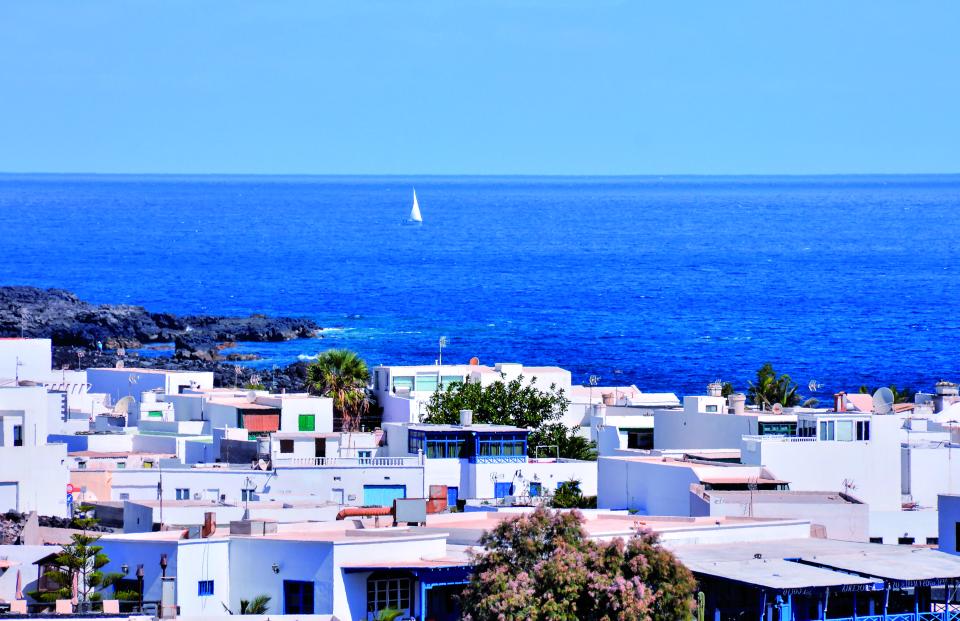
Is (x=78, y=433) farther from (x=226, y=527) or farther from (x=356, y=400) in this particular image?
(x=226, y=527)

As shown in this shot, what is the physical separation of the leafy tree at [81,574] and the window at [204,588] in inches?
41.8

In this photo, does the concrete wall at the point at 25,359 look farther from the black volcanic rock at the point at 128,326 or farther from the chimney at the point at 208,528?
the black volcanic rock at the point at 128,326

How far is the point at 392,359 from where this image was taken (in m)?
111

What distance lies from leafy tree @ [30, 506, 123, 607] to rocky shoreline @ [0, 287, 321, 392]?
76.0 m

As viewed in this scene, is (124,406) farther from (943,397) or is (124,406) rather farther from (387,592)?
(387,592)

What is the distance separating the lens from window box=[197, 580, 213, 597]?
79.6 ft

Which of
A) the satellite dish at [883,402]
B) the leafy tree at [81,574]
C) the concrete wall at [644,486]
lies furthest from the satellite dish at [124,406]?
the leafy tree at [81,574]

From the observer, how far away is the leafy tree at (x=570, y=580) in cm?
2136

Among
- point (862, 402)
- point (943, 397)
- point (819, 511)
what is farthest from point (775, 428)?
point (943, 397)

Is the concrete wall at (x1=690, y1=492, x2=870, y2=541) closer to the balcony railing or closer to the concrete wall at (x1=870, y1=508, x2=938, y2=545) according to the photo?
the concrete wall at (x1=870, y1=508, x2=938, y2=545)

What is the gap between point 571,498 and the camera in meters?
37.9

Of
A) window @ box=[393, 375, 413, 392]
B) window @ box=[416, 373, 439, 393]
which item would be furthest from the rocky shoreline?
window @ box=[393, 375, 413, 392]

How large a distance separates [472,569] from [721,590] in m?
2.99

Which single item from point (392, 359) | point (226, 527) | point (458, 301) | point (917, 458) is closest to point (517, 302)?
point (458, 301)
